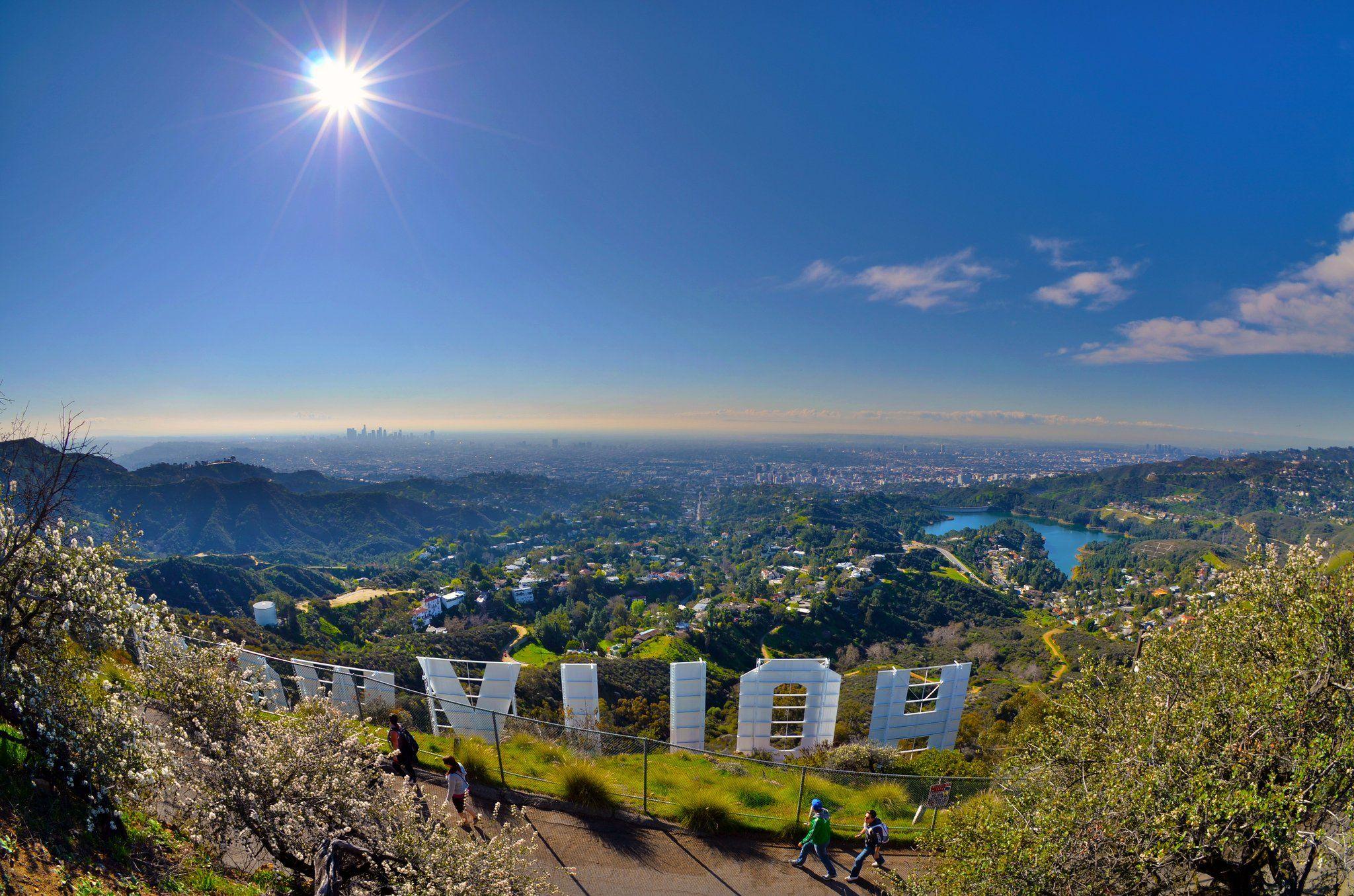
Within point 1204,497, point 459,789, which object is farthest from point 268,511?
point 1204,497

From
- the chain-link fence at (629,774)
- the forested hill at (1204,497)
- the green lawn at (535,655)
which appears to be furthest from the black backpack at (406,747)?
the forested hill at (1204,497)

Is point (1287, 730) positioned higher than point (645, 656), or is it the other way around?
point (1287, 730)

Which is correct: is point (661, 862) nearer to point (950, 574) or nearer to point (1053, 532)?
point (950, 574)

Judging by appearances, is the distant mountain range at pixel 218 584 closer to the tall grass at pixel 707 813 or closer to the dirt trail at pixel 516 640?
the dirt trail at pixel 516 640

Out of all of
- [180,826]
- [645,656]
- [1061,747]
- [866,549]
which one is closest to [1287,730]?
[1061,747]

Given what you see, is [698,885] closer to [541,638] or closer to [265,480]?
[541,638]

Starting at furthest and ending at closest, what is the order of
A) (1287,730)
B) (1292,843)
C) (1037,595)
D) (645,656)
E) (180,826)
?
1. (1037,595)
2. (645,656)
3. (180,826)
4. (1287,730)
5. (1292,843)

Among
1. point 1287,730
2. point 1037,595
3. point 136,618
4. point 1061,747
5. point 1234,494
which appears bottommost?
point 1037,595
